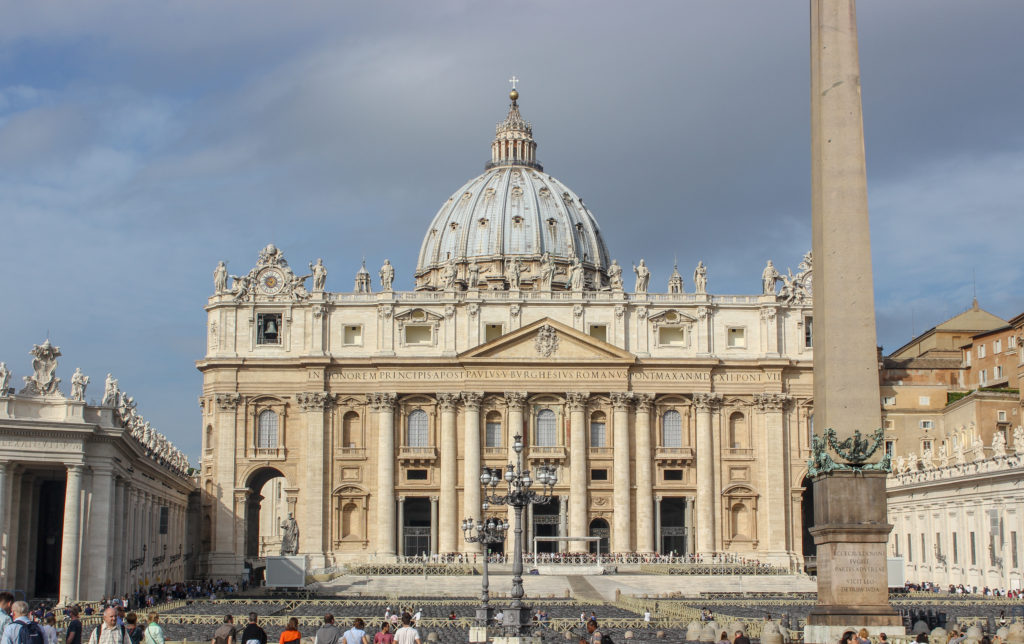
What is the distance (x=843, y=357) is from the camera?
2259 centimetres

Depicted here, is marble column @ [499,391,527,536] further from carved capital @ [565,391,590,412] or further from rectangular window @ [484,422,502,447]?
carved capital @ [565,391,590,412]

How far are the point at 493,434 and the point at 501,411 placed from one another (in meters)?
1.50

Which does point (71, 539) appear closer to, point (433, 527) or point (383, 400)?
point (383, 400)

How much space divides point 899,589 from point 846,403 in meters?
40.2

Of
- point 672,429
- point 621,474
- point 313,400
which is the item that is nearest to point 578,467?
point 621,474

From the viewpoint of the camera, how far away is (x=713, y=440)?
8612cm

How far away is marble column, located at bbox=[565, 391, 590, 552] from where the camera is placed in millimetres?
84188

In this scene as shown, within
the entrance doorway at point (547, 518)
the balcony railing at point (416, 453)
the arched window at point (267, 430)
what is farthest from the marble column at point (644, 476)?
the arched window at point (267, 430)

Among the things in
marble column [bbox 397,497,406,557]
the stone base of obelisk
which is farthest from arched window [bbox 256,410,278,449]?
the stone base of obelisk

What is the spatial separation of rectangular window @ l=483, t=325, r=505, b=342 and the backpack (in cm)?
6898

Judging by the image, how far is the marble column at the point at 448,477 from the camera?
83812mm

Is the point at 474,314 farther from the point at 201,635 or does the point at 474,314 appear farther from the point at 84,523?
the point at 201,635

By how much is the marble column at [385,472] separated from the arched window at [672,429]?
55.0 feet

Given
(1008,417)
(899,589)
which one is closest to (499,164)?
(1008,417)
